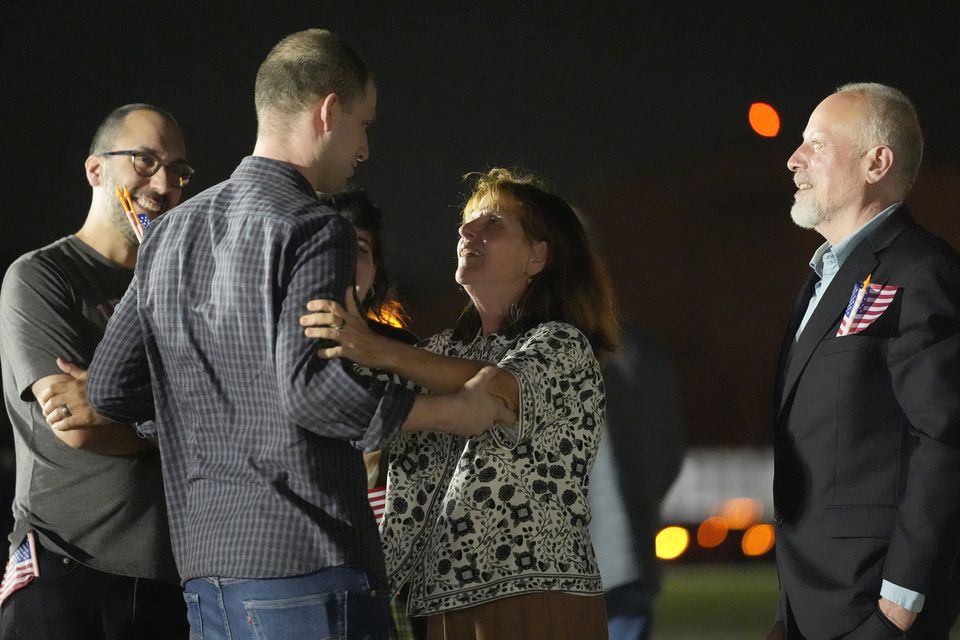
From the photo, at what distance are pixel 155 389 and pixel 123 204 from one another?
0.77 m

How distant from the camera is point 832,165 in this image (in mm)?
2062

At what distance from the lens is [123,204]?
2229 millimetres

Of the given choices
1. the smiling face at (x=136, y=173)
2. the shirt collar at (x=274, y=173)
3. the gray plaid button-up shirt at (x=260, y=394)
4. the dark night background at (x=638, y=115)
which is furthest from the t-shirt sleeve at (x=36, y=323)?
the dark night background at (x=638, y=115)

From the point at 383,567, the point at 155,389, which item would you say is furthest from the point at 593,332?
the point at 155,389

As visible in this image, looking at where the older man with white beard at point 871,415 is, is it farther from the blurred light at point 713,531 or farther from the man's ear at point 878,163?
the blurred light at point 713,531

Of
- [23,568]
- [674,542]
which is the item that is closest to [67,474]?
[23,568]

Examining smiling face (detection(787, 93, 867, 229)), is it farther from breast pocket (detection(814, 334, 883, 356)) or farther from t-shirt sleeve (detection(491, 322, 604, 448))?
t-shirt sleeve (detection(491, 322, 604, 448))

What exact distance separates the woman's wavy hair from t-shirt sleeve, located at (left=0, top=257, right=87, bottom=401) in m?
0.69

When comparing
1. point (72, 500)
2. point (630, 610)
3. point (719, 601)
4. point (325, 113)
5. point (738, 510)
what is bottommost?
point (719, 601)

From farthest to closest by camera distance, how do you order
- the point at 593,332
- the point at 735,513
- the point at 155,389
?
the point at 735,513, the point at 593,332, the point at 155,389

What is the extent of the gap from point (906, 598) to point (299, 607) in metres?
0.94

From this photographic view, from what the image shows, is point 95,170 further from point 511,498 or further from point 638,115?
point 638,115

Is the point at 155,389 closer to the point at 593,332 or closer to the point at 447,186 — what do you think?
the point at 593,332

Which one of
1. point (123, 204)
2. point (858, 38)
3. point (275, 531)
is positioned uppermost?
point (858, 38)
